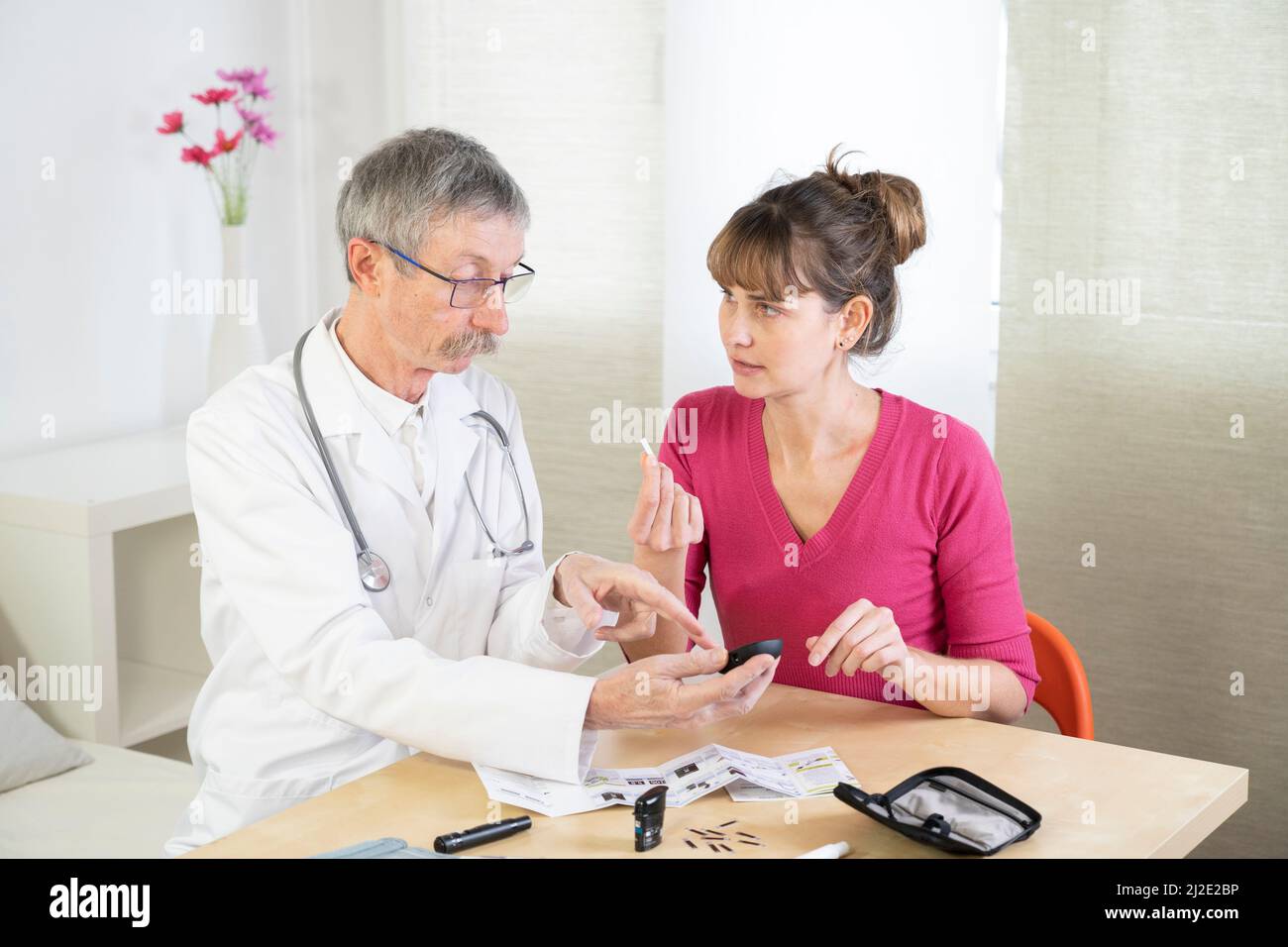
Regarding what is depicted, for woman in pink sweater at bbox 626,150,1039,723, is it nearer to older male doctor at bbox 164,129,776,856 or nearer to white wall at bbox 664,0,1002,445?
older male doctor at bbox 164,129,776,856

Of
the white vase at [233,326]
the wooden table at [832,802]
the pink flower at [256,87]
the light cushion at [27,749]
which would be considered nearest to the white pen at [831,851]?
the wooden table at [832,802]

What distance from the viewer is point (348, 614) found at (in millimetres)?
1678

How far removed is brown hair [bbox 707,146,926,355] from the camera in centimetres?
209

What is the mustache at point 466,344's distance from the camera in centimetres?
189

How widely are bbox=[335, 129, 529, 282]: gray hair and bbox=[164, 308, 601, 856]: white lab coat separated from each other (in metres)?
0.19

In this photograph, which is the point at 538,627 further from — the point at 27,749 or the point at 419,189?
the point at 27,749

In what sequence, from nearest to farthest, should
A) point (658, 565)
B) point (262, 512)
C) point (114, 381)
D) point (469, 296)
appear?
1. point (262, 512)
2. point (469, 296)
3. point (658, 565)
4. point (114, 381)

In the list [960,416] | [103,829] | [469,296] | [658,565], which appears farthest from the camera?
[960,416]

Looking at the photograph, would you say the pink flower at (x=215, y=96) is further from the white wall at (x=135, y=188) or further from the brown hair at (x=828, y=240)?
the brown hair at (x=828, y=240)

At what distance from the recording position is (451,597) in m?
1.96

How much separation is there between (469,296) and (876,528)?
0.71 metres

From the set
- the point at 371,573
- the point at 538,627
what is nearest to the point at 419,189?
the point at 371,573
